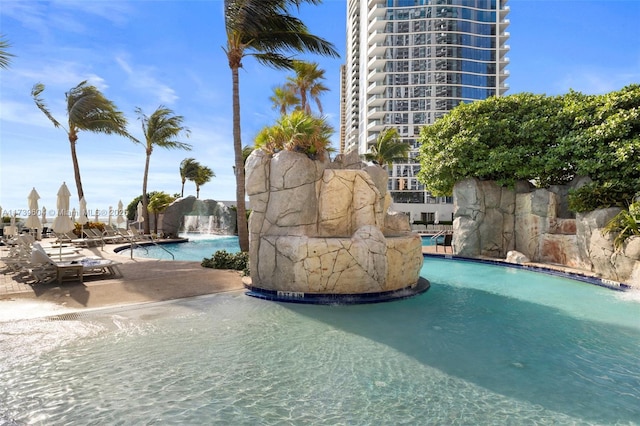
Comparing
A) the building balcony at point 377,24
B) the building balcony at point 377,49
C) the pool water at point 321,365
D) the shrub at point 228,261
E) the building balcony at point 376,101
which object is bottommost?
the pool water at point 321,365

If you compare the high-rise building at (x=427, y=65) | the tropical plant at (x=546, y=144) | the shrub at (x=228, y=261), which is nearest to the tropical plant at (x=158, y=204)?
the shrub at (x=228, y=261)

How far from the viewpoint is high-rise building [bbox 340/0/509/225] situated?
193 feet

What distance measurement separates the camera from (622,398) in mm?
4195

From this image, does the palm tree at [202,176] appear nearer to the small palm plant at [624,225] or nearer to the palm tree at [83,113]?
the palm tree at [83,113]

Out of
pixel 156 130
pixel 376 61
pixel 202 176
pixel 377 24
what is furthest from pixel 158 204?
pixel 377 24

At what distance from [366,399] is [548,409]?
77.2 inches

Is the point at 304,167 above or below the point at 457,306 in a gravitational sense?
above

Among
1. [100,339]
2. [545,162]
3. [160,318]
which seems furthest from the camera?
[545,162]

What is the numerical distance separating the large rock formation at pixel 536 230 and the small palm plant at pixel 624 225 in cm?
19

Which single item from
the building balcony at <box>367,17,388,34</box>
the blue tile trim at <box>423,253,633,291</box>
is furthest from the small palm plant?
the building balcony at <box>367,17,388,34</box>

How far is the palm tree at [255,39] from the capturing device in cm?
1246

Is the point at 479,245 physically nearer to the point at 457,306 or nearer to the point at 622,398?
the point at 457,306

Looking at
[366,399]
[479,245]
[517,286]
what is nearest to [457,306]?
[517,286]

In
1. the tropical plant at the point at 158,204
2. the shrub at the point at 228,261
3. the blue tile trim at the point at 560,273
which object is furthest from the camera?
the tropical plant at the point at 158,204
